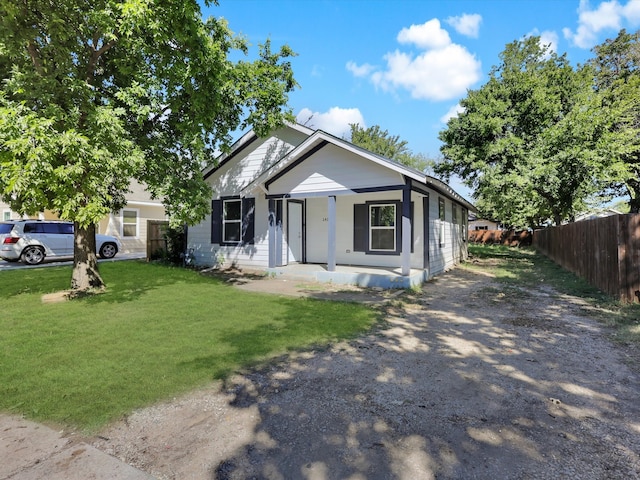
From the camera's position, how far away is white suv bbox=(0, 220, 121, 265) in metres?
12.9

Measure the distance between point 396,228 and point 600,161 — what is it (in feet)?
36.3

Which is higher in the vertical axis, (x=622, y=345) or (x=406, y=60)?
(x=406, y=60)

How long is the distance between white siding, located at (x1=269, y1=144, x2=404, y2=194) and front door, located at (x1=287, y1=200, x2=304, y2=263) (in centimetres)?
133

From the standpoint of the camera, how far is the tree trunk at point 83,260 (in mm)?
8039

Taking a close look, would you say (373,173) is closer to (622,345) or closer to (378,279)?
(378,279)

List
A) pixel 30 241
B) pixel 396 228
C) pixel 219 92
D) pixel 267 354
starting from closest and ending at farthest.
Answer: pixel 267 354, pixel 219 92, pixel 396 228, pixel 30 241

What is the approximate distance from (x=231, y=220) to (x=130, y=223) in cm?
1008

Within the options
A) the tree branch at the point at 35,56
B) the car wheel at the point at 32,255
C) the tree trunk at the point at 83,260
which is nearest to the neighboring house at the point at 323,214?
the tree trunk at the point at 83,260

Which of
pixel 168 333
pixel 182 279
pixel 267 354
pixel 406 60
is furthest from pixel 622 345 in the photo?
pixel 406 60

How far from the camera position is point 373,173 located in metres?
9.79

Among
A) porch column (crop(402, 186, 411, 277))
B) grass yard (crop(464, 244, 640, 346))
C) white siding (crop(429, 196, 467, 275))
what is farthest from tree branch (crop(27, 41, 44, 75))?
grass yard (crop(464, 244, 640, 346))

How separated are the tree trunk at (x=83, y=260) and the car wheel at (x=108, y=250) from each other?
8567mm

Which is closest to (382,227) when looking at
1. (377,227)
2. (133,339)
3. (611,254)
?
(377,227)

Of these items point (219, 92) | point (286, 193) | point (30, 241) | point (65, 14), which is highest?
point (65, 14)
